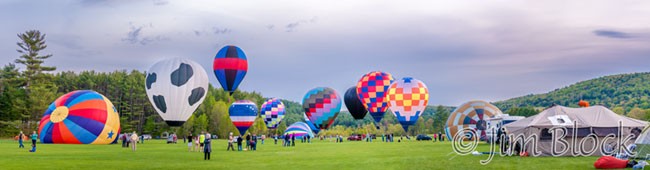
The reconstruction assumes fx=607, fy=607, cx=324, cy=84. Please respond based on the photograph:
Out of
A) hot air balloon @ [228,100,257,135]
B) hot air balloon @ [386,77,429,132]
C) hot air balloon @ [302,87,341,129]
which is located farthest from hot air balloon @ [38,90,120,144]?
hot air balloon @ [302,87,341,129]

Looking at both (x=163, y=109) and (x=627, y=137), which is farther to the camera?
(x=163, y=109)

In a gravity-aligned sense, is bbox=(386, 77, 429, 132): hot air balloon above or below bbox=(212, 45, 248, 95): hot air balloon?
below

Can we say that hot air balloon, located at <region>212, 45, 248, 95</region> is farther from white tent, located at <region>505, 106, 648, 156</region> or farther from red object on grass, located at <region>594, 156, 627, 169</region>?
red object on grass, located at <region>594, 156, 627, 169</region>

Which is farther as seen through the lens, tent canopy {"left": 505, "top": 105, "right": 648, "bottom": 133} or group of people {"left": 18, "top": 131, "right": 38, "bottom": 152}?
group of people {"left": 18, "top": 131, "right": 38, "bottom": 152}

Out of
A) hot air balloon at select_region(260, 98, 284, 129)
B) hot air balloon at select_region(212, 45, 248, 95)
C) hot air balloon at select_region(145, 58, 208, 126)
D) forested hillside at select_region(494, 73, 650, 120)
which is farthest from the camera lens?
forested hillside at select_region(494, 73, 650, 120)

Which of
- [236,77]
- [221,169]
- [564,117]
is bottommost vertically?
A: [221,169]

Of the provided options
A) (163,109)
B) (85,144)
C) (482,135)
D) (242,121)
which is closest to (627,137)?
(482,135)

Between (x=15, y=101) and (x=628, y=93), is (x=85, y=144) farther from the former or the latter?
(x=628, y=93)

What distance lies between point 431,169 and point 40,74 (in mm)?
76599

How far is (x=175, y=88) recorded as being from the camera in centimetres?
3791

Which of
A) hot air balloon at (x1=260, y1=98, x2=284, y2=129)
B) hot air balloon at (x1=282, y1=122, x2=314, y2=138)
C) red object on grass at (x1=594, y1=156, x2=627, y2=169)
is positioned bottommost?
red object on grass at (x1=594, y1=156, x2=627, y2=169)

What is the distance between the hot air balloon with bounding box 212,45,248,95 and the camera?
154 feet

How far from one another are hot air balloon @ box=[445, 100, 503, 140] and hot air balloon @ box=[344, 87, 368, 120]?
64.9ft

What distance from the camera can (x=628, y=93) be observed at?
593 feet
